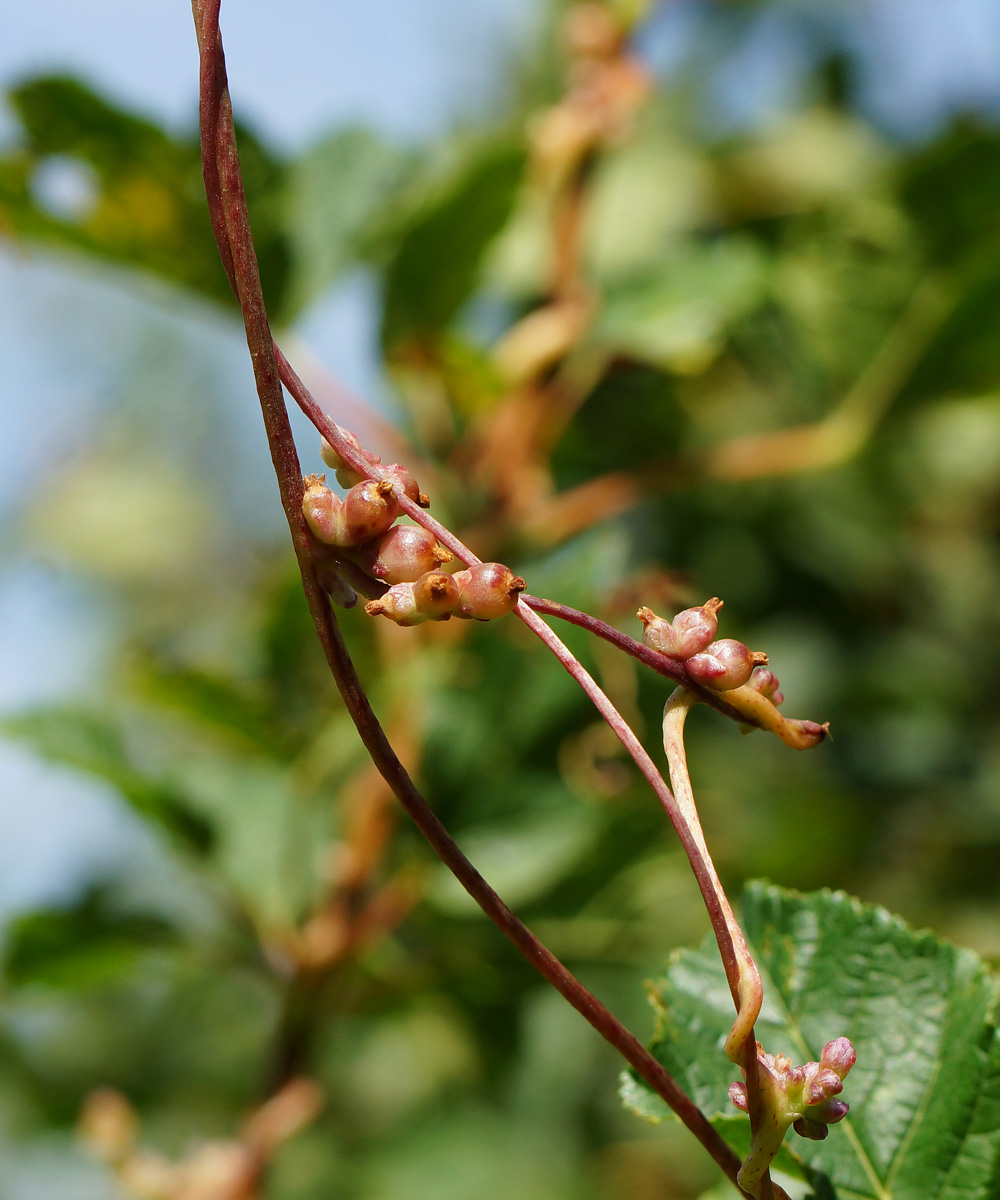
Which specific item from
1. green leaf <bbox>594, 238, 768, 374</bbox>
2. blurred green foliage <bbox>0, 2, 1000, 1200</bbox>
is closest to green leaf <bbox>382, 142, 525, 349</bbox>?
blurred green foliage <bbox>0, 2, 1000, 1200</bbox>

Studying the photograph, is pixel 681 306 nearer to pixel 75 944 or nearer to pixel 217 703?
pixel 217 703

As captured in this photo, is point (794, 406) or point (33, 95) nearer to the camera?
point (33, 95)

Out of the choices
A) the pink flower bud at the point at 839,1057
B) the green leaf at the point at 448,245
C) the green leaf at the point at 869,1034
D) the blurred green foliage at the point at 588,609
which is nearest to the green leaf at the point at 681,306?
the blurred green foliage at the point at 588,609

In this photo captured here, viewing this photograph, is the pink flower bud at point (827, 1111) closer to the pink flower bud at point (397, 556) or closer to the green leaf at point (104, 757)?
the pink flower bud at point (397, 556)

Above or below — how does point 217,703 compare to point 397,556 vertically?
above

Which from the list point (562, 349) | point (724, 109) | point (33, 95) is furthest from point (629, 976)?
point (724, 109)

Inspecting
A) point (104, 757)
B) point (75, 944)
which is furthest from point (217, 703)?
point (75, 944)

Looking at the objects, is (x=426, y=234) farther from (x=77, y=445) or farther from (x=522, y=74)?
(x=77, y=445)
